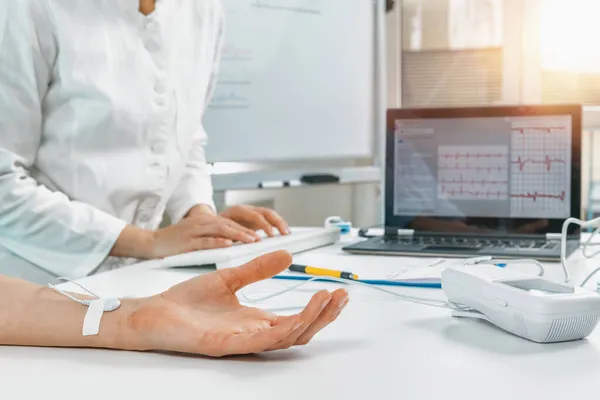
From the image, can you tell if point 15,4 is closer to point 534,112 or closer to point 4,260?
point 4,260

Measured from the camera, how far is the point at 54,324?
2.14ft

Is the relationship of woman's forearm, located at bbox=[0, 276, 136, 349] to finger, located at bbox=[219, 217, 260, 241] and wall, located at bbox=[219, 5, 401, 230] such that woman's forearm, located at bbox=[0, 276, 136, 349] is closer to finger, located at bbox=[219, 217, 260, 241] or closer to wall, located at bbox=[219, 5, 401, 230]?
finger, located at bbox=[219, 217, 260, 241]

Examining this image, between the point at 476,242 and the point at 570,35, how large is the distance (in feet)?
5.66

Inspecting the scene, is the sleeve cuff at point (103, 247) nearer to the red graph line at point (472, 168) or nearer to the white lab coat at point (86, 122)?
the white lab coat at point (86, 122)

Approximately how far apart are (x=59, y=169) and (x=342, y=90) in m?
1.31

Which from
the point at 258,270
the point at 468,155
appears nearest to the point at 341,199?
the point at 468,155

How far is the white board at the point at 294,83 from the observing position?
225cm

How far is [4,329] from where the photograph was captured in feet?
2.14

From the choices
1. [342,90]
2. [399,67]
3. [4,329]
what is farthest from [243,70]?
[4,329]

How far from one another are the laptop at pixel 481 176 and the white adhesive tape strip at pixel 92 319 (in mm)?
634

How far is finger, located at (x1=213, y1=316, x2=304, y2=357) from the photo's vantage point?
0.58 metres

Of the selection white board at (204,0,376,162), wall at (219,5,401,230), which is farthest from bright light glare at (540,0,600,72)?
white board at (204,0,376,162)

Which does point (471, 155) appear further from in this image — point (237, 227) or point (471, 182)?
point (237, 227)

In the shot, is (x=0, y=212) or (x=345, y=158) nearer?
(x=0, y=212)
